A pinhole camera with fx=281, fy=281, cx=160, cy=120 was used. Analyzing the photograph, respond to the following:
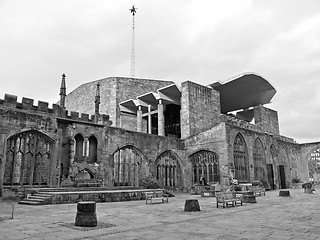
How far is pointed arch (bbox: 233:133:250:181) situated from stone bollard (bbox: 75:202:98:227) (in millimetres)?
18783

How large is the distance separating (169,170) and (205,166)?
3.32 meters

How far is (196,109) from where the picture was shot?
29.0m

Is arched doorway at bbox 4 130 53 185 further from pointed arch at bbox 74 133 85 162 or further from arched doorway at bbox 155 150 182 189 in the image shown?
arched doorway at bbox 155 150 182 189

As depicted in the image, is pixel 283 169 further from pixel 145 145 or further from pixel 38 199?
pixel 38 199

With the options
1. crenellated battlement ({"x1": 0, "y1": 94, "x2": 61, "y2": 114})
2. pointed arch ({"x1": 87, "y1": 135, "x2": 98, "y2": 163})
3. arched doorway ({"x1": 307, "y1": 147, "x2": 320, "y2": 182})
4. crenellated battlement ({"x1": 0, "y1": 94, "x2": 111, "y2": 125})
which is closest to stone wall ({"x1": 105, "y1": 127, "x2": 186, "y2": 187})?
pointed arch ({"x1": 87, "y1": 135, "x2": 98, "y2": 163})

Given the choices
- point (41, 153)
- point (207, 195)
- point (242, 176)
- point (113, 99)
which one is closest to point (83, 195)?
point (41, 153)

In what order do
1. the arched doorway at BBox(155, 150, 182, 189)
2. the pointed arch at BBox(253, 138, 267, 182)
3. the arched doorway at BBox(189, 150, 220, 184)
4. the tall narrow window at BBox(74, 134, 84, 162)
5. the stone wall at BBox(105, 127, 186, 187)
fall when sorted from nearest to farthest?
the tall narrow window at BBox(74, 134, 84, 162), the stone wall at BBox(105, 127, 186, 187), the arched doorway at BBox(189, 150, 220, 184), the arched doorway at BBox(155, 150, 182, 189), the pointed arch at BBox(253, 138, 267, 182)

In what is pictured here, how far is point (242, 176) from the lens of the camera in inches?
969

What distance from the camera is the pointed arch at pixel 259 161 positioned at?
2646cm

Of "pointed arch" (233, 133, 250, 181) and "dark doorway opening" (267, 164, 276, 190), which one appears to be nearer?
"pointed arch" (233, 133, 250, 181)

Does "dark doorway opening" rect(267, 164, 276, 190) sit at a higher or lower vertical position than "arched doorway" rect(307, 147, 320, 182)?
lower

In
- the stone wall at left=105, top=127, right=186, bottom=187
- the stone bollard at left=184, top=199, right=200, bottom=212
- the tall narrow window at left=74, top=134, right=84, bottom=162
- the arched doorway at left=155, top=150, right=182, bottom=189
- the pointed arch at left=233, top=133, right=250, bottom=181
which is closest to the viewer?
the stone bollard at left=184, top=199, right=200, bottom=212

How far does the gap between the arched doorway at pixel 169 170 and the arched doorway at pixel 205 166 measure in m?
1.41

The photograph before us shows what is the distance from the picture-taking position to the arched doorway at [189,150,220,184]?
2398 cm
